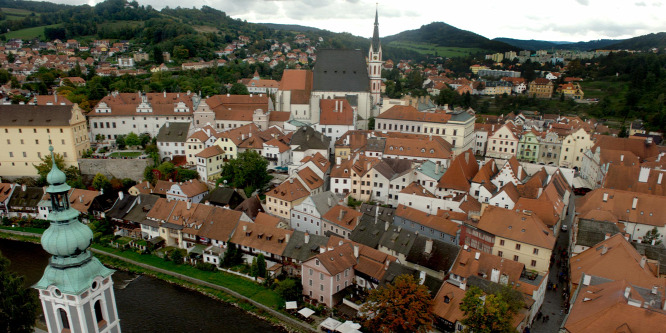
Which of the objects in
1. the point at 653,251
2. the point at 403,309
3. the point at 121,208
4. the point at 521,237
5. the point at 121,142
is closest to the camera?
the point at 403,309

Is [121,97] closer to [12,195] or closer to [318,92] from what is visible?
[12,195]

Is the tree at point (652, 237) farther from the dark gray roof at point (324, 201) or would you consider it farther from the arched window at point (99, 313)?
the arched window at point (99, 313)

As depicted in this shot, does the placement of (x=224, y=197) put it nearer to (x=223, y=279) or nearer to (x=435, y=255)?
(x=223, y=279)

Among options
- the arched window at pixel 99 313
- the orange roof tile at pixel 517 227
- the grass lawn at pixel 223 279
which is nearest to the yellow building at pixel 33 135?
the grass lawn at pixel 223 279

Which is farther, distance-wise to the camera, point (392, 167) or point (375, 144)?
point (375, 144)

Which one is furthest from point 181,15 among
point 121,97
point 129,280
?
point 129,280

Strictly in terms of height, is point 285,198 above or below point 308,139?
below

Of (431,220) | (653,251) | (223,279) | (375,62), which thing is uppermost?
(375,62)

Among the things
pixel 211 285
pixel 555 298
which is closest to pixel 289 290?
pixel 211 285
